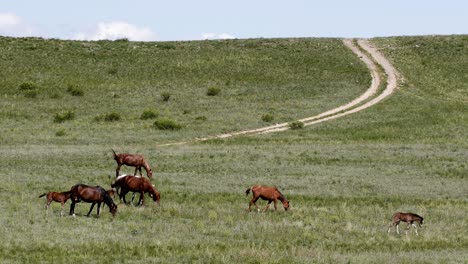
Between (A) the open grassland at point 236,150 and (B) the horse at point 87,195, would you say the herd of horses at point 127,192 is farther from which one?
(A) the open grassland at point 236,150

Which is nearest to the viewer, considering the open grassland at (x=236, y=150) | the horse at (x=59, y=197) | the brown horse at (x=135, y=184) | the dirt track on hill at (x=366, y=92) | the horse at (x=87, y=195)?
the open grassland at (x=236, y=150)

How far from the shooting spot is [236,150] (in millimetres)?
51156

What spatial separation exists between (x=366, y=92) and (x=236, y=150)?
33.9 meters

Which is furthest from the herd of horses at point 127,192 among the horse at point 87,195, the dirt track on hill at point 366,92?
the dirt track on hill at point 366,92

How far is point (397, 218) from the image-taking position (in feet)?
85.2

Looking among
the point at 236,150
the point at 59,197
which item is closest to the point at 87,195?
the point at 59,197

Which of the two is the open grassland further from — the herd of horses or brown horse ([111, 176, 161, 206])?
brown horse ([111, 176, 161, 206])

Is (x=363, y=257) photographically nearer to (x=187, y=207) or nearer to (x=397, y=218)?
(x=397, y=218)

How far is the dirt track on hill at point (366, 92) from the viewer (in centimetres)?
6355

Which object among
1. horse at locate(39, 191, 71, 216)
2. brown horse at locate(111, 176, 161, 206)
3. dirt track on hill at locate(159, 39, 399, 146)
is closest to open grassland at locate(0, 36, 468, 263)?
horse at locate(39, 191, 71, 216)

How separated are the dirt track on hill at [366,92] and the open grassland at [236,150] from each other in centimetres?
153

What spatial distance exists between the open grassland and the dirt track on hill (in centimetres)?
153

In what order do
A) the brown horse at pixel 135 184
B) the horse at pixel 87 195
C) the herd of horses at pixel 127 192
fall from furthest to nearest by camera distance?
the brown horse at pixel 135 184 → the horse at pixel 87 195 → the herd of horses at pixel 127 192

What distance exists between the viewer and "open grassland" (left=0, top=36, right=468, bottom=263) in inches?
926
